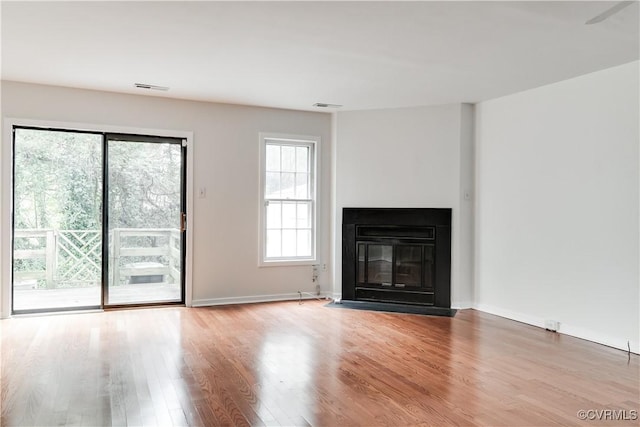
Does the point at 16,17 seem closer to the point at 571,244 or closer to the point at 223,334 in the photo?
the point at 223,334

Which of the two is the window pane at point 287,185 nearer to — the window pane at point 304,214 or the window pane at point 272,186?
the window pane at point 272,186

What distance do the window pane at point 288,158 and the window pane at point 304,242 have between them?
821 mm

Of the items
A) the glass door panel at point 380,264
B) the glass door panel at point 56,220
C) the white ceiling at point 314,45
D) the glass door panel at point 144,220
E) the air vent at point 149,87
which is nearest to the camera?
the white ceiling at point 314,45

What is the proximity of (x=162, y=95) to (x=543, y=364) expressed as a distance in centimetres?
454

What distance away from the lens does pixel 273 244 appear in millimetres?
5988

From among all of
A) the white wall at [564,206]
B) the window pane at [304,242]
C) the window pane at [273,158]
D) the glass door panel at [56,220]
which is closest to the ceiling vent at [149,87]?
the glass door panel at [56,220]

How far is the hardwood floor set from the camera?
2.62 m

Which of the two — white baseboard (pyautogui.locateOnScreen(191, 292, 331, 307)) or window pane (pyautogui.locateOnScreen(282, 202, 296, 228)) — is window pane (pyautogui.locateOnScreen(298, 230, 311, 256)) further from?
white baseboard (pyautogui.locateOnScreen(191, 292, 331, 307))

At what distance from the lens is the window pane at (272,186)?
5.95 meters

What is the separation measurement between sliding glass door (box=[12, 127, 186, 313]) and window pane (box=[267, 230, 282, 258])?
1054 millimetres

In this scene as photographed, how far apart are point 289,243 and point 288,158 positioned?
1087mm

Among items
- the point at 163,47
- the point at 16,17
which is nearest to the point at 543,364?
the point at 163,47

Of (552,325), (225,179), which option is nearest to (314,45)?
(225,179)

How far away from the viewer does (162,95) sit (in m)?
5.28
